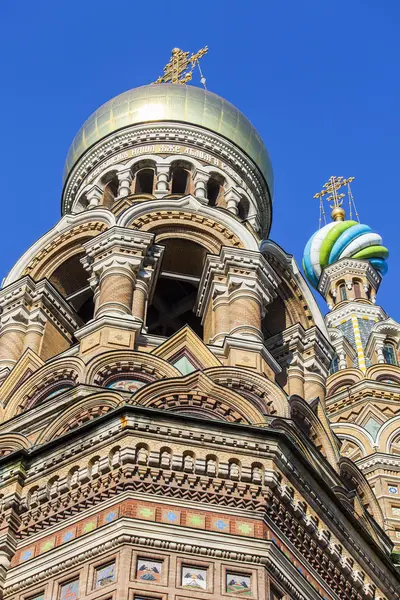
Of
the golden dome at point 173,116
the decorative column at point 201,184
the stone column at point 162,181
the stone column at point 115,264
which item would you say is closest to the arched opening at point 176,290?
the stone column at point 115,264

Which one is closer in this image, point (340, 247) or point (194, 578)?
point (194, 578)

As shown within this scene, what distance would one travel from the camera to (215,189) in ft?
71.7

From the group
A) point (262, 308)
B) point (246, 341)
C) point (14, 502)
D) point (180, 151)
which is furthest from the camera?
point (180, 151)

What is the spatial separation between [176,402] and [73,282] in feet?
18.1

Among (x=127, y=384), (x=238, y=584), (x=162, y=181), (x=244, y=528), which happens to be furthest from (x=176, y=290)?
(x=238, y=584)

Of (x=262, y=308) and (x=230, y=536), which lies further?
(x=262, y=308)

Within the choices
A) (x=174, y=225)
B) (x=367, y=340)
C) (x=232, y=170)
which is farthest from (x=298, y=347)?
(x=367, y=340)

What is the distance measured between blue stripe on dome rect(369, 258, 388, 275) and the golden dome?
42.3 feet

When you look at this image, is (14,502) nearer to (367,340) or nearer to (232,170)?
(232,170)

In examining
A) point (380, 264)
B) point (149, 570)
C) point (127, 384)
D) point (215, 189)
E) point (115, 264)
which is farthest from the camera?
point (380, 264)

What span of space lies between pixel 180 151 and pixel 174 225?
11.0 feet

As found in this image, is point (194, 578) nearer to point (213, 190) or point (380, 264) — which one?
point (213, 190)

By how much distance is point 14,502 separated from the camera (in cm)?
1325

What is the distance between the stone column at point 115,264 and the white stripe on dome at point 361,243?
60.8 ft
